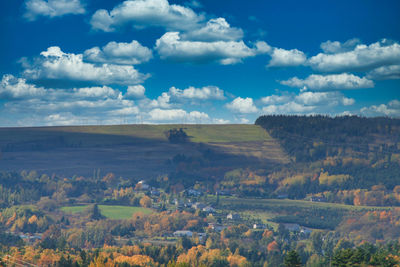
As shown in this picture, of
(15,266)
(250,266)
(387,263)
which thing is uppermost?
(387,263)

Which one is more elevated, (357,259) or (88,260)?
(357,259)

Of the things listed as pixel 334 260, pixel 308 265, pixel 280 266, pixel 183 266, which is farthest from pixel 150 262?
pixel 334 260

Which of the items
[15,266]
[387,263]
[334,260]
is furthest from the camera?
[15,266]

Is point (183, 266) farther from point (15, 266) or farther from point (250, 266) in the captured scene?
point (250, 266)

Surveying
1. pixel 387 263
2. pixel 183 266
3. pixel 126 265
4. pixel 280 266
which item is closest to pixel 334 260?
pixel 387 263

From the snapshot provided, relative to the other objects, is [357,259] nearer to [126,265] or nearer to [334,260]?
[334,260]

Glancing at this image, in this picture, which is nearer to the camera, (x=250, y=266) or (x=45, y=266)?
(x=45, y=266)

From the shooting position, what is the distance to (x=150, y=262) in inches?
7485

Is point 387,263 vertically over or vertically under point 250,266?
over

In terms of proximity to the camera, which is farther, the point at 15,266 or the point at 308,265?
the point at 308,265

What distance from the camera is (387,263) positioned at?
117250 mm

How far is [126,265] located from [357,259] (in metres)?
72.6

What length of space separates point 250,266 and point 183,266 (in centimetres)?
9427

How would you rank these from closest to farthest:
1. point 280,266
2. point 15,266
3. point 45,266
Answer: point 15,266
point 45,266
point 280,266
